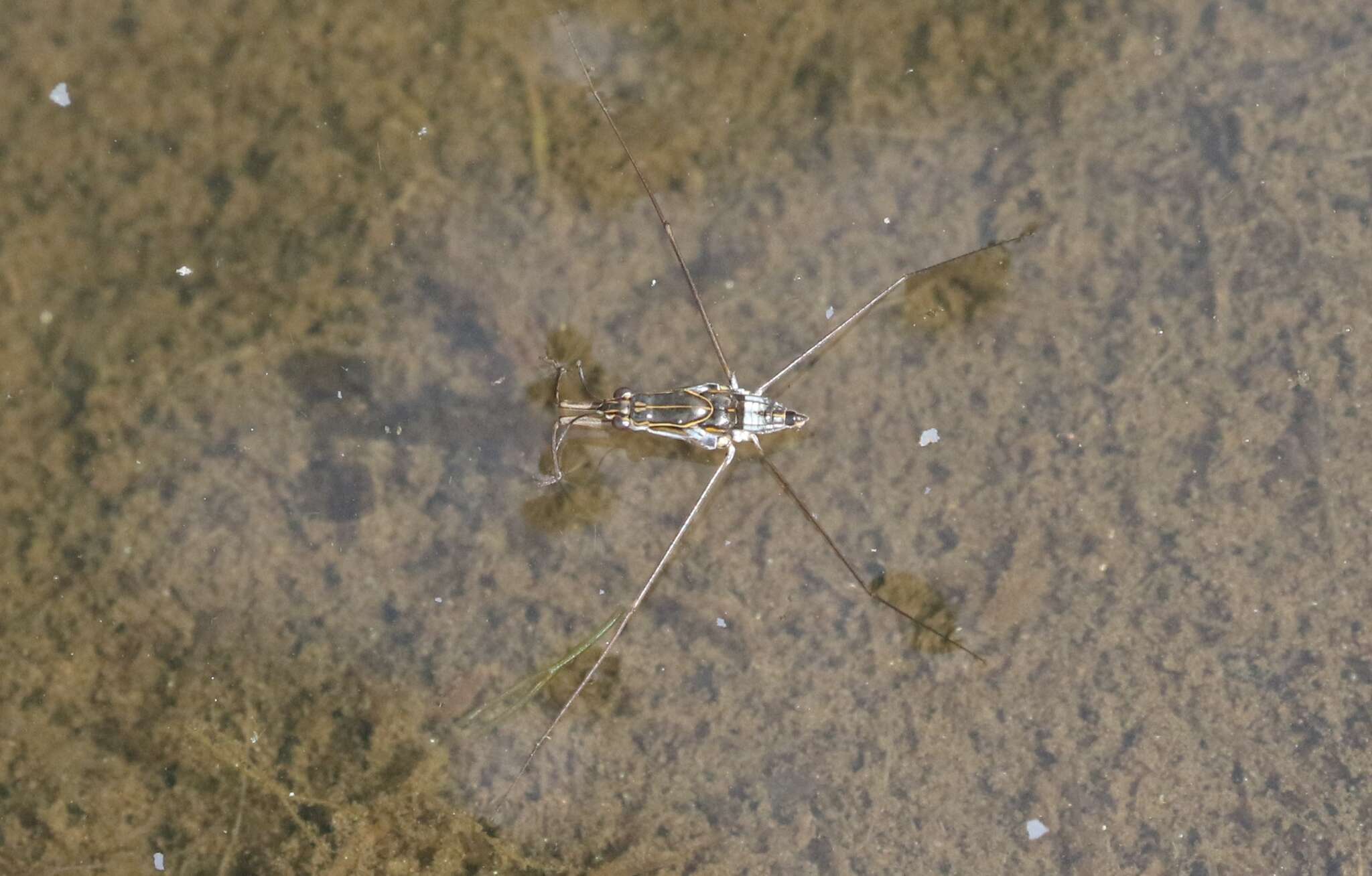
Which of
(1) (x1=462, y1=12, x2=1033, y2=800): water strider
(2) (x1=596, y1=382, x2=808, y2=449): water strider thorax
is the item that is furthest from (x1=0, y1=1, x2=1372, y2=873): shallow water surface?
(2) (x1=596, y1=382, x2=808, y2=449): water strider thorax

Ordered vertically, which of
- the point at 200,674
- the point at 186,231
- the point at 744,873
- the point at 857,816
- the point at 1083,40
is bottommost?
the point at 744,873

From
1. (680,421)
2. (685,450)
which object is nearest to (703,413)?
(680,421)

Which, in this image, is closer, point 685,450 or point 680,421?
point 680,421

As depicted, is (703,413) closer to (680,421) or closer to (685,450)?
(680,421)

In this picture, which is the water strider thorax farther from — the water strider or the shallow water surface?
the shallow water surface

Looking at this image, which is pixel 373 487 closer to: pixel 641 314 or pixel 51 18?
pixel 641 314

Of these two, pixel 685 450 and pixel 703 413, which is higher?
pixel 703 413

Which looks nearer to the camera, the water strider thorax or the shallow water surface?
the water strider thorax

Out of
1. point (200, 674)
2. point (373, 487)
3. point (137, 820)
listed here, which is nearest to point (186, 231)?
point (373, 487)
